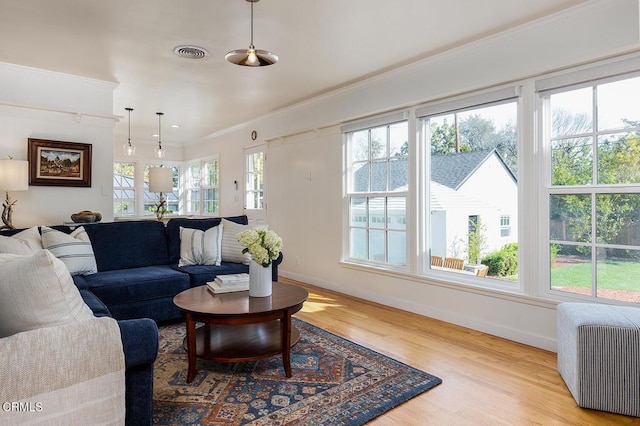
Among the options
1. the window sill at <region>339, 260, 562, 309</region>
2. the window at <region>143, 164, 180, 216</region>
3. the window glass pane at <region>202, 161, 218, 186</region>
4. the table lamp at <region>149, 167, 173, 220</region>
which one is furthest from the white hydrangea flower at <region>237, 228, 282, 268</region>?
the window at <region>143, 164, 180, 216</region>

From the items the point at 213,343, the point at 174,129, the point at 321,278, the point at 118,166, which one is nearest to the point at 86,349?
the point at 213,343

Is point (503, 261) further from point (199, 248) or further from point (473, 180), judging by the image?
point (199, 248)

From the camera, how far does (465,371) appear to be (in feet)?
8.07

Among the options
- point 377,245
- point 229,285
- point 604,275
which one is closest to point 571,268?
point 604,275

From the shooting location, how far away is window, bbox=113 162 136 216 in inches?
301

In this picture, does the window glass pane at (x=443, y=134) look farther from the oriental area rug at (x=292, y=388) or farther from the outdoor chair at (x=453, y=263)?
the oriental area rug at (x=292, y=388)

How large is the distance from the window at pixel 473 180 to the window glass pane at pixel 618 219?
1.97 feet

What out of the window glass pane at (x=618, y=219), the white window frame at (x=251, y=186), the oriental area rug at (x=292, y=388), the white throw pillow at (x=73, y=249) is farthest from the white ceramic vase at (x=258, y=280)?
the white window frame at (x=251, y=186)

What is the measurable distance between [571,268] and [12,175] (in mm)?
4760

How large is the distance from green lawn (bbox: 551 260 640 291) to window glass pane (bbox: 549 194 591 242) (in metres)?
0.21

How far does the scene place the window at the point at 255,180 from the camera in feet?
19.8

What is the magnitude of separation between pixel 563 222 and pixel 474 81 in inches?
53.8

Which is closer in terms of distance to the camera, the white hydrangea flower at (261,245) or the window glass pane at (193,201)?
the white hydrangea flower at (261,245)

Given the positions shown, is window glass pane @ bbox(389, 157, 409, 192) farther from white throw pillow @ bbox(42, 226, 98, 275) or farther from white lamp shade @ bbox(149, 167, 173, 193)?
white lamp shade @ bbox(149, 167, 173, 193)
